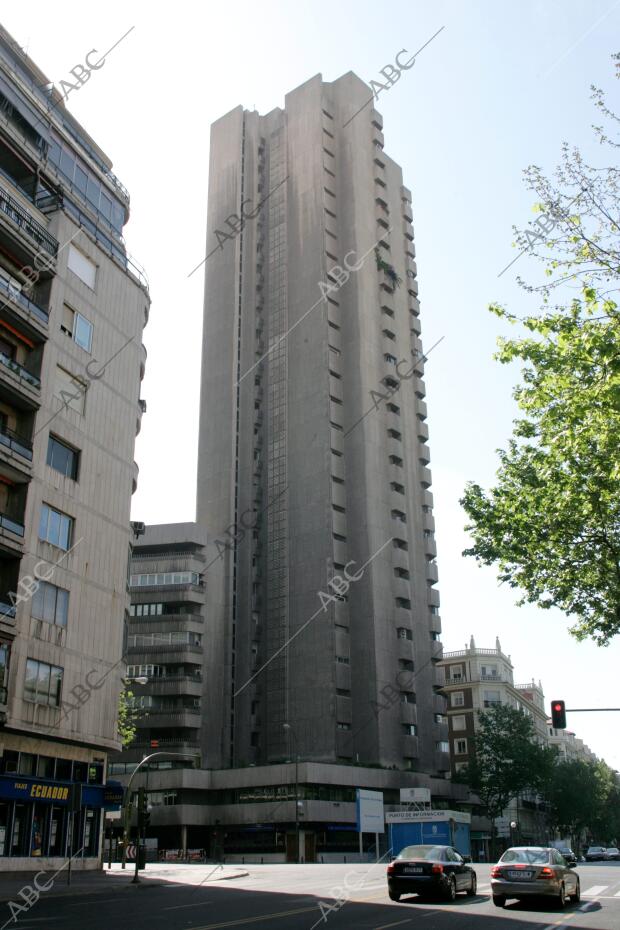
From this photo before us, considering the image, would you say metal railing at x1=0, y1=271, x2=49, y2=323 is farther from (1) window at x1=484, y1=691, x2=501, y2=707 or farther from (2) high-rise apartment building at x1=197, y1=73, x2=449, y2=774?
(1) window at x1=484, y1=691, x2=501, y2=707

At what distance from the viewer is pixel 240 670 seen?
3140 inches

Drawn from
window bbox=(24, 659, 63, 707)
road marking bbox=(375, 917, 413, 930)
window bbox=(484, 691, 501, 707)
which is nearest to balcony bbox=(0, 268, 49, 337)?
window bbox=(24, 659, 63, 707)

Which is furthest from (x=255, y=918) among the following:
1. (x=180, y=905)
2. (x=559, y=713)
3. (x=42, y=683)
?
(x=42, y=683)

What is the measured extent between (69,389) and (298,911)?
26859 millimetres

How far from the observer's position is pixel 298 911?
17641 millimetres

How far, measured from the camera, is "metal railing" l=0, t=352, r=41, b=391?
112ft

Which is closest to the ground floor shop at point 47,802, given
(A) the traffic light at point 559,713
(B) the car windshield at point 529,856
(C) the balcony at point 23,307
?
(B) the car windshield at point 529,856

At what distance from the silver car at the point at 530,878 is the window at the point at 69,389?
2710cm

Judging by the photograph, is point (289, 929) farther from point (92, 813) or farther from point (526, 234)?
point (92, 813)

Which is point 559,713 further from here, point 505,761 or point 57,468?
point 505,761

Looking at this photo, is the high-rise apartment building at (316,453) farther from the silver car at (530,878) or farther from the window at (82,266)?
the silver car at (530,878)

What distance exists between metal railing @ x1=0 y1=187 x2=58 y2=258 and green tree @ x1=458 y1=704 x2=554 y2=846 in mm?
63761

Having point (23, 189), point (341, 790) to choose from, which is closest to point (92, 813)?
point (23, 189)

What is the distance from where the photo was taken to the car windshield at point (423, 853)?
21.3 m
